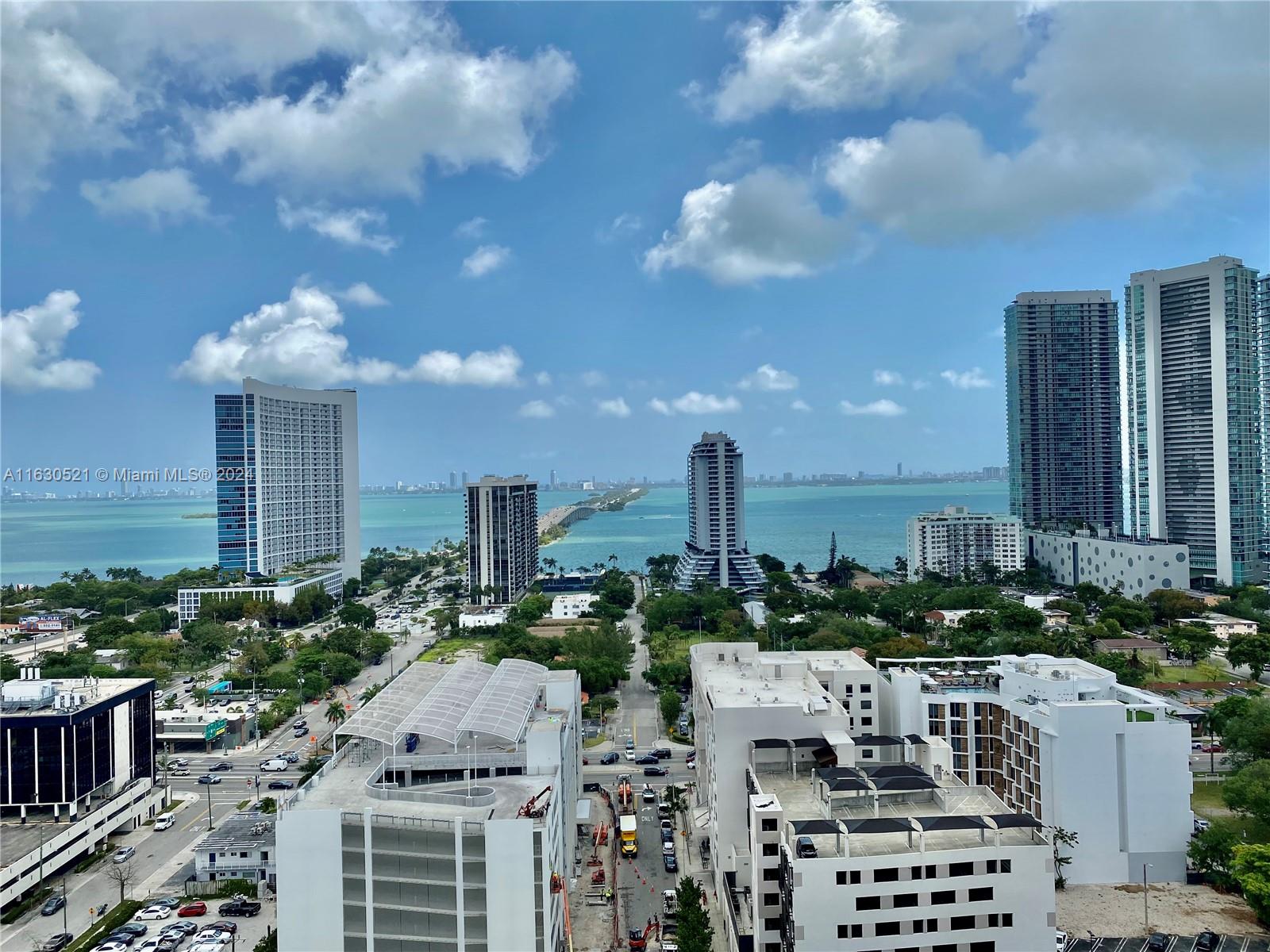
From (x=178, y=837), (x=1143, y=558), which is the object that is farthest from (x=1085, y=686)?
(x=1143, y=558)

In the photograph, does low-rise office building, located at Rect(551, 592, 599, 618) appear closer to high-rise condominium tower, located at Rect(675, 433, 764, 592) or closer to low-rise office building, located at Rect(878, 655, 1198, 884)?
high-rise condominium tower, located at Rect(675, 433, 764, 592)

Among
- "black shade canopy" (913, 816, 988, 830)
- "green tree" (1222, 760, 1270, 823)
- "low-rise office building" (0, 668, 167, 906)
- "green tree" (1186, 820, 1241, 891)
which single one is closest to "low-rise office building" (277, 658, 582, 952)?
"black shade canopy" (913, 816, 988, 830)

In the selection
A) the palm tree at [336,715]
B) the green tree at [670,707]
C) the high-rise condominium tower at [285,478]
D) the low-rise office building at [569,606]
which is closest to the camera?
the green tree at [670,707]

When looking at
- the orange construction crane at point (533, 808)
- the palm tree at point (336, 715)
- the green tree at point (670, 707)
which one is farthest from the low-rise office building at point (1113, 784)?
the palm tree at point (336, 715)

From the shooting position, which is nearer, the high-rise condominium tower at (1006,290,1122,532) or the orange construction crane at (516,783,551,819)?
the orange construction crane at (516,783,551,819)

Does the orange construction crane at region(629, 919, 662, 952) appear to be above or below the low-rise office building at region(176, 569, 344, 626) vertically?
below

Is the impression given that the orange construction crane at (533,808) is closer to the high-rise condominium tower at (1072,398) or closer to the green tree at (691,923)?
the green tree at (691,923)
